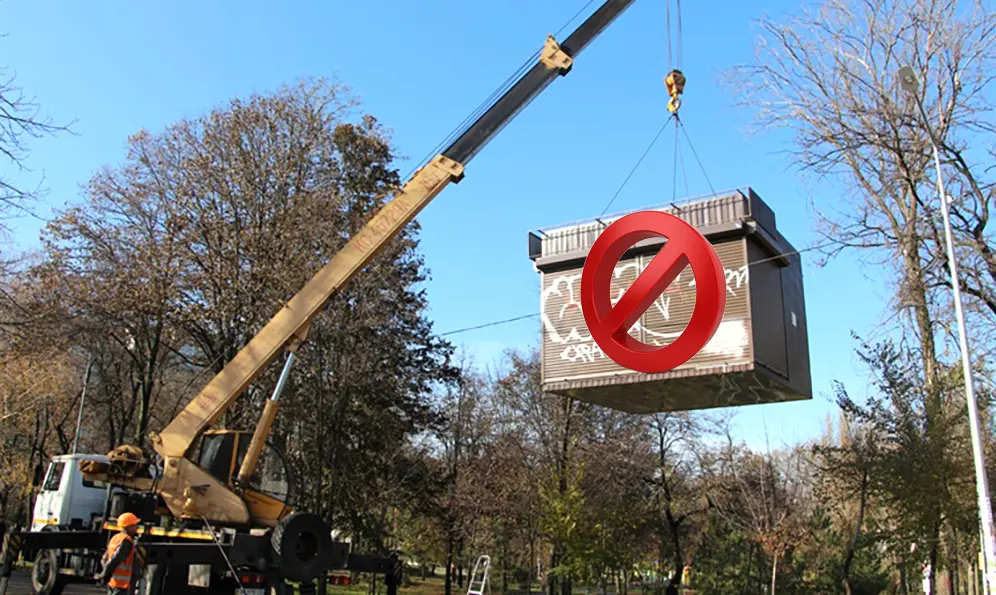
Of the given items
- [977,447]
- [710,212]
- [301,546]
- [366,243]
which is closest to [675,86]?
[710,212]

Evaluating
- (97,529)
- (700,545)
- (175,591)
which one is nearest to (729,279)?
(175,591)

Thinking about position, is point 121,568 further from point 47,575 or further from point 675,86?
point 675,86

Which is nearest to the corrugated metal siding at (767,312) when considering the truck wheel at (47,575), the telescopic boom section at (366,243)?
the telescopic boom section at (366,243)

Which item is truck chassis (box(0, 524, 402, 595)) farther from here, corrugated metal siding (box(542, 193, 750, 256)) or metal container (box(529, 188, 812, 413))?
corrugated metal siding (box(542, 193, 750, 256))

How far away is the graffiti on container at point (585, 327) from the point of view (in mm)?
15766

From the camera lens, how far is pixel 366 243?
15539 millimetres

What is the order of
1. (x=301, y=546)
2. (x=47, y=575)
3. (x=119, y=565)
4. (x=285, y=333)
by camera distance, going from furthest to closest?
1. (x=285, y=333)
2. (x=47, y=575)
3. (x=301, y=546)
4. (x=119, y=565)

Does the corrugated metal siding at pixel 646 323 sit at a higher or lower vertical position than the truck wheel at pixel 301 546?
higher

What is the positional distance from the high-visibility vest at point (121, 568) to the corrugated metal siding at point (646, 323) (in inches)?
397

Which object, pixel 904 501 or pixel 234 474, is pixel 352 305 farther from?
pixel 904 501

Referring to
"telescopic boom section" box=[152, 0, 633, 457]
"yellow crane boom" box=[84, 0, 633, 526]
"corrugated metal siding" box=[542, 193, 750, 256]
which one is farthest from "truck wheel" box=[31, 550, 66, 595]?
"corrugated metal siding" box=[542, 193, 750, 256]

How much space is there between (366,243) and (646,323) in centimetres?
626

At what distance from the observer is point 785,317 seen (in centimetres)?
1748

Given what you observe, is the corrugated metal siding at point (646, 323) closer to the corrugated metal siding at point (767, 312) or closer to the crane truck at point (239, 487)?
the corrugated metal siding at point (767, 312)
